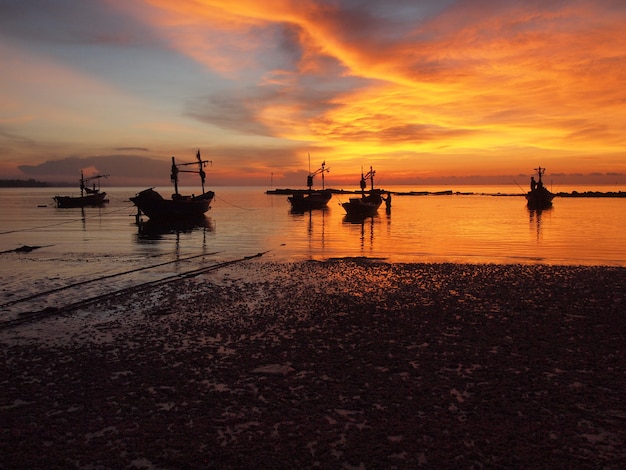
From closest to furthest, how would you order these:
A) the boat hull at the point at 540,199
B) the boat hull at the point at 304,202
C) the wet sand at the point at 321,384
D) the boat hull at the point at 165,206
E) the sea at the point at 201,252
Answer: the wet sand at the point at 321,384, the sea at the point at 201,252, the boat hull at the point at 165,206, the boat hull at the point at 304,202, the boat hull at the point at 540,199

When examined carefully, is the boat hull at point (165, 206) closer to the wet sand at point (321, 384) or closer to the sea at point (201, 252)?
the sea at point (201, 252)

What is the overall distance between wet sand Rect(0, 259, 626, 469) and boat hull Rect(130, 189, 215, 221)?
1673 inches

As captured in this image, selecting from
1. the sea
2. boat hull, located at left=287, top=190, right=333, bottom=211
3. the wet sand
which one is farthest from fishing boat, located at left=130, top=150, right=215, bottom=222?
the wet sand

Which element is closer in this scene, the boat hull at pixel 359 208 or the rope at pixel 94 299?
the rope at pixel 94 299

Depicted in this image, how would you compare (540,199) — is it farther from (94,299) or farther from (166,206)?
(94,299)

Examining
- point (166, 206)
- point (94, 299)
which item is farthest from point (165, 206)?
point (94, 299)

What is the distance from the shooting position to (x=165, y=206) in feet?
180

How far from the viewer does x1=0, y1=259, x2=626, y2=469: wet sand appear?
5621 mm

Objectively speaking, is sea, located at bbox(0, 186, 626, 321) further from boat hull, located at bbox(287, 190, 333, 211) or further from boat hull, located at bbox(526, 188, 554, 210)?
boat hull, located at bbox(526, 188, 554, 210)

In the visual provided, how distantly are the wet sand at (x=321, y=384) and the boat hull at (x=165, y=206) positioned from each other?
4249cm

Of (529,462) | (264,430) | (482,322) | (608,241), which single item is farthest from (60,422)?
(608,241)

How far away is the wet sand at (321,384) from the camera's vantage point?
18.4 ft

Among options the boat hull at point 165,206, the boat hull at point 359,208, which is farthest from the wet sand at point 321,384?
the boat hull at point 359,208

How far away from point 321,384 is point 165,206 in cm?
5110
